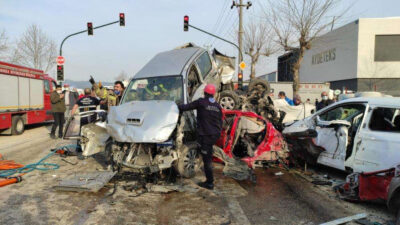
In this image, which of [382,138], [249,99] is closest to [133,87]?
[249,99]

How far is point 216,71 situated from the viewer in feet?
30.6

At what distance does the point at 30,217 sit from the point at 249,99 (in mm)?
7116

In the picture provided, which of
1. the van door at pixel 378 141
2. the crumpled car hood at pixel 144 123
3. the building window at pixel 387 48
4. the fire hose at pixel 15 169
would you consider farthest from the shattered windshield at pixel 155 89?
the building window at pixel 387 48

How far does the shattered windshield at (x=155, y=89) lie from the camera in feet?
20.6

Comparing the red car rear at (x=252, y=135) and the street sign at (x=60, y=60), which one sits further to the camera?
A: the street sign at (x=60, y=60)

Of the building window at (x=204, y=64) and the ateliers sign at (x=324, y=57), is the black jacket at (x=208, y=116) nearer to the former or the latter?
the building window at (x=204, y=64)

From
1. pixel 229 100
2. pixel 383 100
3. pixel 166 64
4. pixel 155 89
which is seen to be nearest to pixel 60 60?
pixel 229 100

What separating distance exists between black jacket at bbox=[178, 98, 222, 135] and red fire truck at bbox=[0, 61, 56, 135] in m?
9.31

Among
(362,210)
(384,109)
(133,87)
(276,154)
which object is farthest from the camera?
(133,87)

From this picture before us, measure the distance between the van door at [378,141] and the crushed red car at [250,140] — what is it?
1613mm

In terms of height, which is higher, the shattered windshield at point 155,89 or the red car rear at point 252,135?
the shattered windshield at point 155,89

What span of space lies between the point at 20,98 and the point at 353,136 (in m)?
12.4

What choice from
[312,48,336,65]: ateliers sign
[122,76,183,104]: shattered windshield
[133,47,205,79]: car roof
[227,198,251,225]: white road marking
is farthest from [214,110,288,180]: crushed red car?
[312,48,336,65]: ateliers sign

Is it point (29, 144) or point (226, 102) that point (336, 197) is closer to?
point (226, 102)
